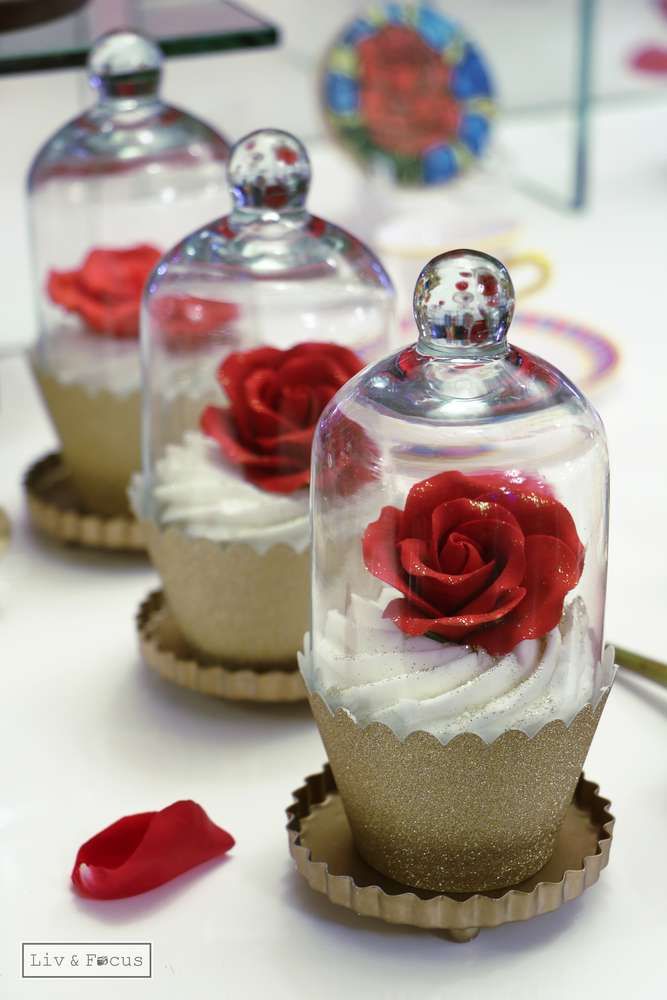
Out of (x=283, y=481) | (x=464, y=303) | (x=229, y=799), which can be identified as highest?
(x=464, y=303)

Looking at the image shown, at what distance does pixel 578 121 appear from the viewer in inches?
55.7

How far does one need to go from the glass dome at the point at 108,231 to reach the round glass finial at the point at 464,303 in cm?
33

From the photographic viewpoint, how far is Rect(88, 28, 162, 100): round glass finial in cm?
85

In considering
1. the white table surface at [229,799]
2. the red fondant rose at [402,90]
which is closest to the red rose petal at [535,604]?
the white table surface at [229,799]

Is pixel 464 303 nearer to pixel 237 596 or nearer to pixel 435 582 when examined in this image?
pixel 435 582

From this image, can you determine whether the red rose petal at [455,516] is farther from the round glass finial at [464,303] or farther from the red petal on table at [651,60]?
the red petal on table at [651,60]

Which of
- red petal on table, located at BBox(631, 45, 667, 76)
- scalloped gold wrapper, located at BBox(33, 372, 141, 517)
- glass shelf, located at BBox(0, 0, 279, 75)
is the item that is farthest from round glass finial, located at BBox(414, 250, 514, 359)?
red petal on table, located at BBox(631, 45, 667, 76)

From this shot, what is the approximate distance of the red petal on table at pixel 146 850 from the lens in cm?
59

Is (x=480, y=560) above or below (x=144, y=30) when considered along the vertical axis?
below

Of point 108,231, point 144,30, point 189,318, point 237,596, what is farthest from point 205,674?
point 144,30

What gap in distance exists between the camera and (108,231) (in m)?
0.91

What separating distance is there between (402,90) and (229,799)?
2.68ft

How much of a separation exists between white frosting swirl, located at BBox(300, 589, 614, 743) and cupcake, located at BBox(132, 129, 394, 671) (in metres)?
0.14

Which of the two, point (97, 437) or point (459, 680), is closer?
point (459, 680)
